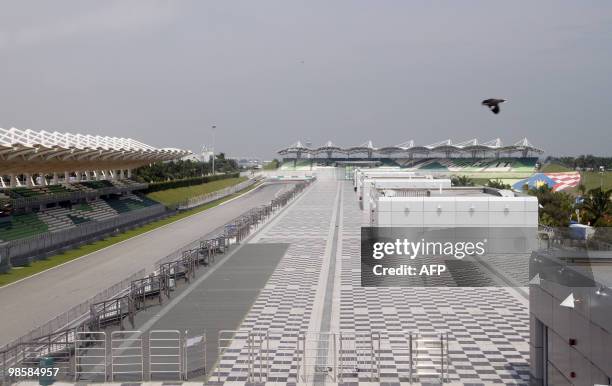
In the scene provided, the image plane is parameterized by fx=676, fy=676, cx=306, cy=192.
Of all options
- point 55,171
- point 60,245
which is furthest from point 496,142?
point 60,245

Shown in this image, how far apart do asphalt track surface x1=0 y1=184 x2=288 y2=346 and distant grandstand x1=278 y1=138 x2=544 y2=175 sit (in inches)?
2674

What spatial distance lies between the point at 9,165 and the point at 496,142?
82.7 metres

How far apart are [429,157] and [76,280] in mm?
85044

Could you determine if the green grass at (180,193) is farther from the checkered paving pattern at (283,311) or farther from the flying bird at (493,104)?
the flying bird at (493,104)

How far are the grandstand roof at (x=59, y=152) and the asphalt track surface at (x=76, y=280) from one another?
Answer: 4948 millimetres

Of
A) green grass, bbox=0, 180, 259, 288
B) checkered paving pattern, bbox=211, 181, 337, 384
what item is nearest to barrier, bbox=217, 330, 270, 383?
checkered paving pattern, bbox=211, 181, 337, 384

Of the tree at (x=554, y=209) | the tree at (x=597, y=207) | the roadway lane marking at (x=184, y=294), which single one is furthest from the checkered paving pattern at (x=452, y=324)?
the tree at (x=597, y=207)

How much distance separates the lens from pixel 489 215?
1872cm

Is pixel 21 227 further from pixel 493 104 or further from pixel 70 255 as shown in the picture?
pixel 493 104

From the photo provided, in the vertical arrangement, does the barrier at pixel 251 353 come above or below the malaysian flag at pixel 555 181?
below

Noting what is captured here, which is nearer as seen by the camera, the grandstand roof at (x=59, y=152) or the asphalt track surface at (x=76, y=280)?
the asphalt track surface at (x=76, y=280)

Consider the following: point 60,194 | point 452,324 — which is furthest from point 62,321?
point 60,194

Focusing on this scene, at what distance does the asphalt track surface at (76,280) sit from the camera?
14.5 m

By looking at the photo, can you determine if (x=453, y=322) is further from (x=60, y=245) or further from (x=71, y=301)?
(x=60, y=245)
